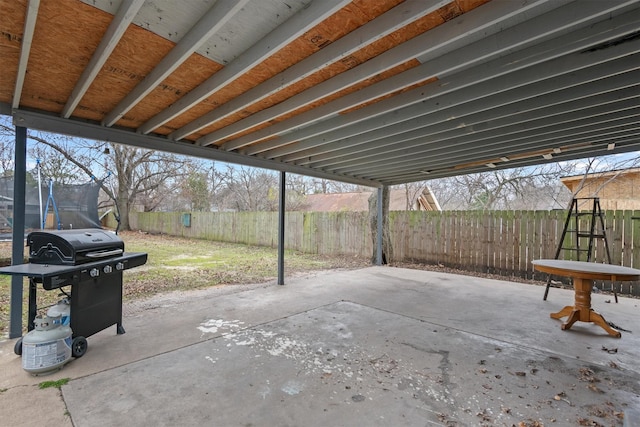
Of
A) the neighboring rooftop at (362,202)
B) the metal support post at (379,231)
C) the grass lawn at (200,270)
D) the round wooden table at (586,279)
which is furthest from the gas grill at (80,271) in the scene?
the neighboring rooftop at (362,202)

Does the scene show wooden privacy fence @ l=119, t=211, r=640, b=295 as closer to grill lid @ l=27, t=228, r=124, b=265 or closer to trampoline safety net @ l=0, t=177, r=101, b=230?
trampoline safety net @ l=0, t=177, r=101, b=230

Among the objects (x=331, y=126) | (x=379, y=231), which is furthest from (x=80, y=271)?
(x=379, y=231)

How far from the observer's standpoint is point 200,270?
6941 millimetres

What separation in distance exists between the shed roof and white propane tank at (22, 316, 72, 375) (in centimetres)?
201

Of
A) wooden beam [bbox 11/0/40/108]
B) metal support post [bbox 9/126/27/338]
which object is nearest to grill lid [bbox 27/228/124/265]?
metal support post [bbox 9/126/27/338]

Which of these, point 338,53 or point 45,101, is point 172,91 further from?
point 338,53

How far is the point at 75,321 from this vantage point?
261 cm

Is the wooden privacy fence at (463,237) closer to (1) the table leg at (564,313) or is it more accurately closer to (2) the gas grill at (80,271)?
(1) the table leg at (564,313)

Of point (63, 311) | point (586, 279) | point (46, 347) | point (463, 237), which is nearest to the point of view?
point (46, 347)

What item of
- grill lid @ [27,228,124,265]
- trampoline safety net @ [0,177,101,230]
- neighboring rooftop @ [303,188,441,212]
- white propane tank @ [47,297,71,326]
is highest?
neighboring rooftop @ [303,188,441,212]

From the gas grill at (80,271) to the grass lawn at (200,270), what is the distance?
1197 millimetres

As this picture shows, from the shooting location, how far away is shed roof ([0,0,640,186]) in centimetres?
185

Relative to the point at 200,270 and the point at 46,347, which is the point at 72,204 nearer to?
the point at 46,347

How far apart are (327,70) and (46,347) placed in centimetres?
317
